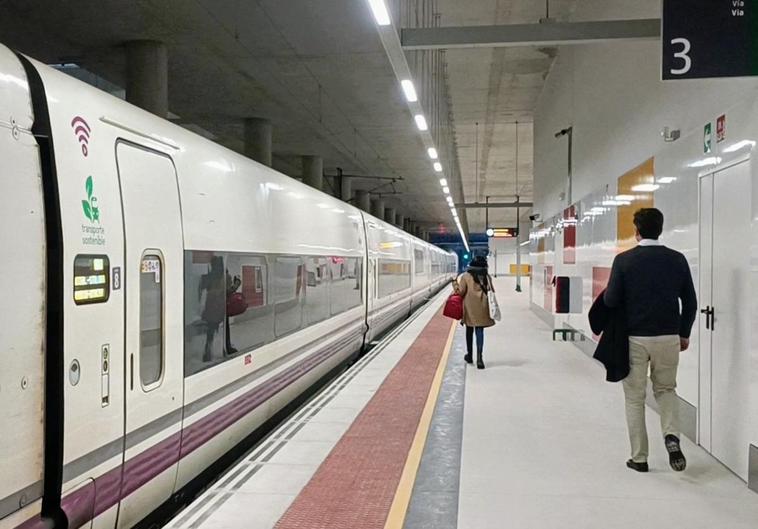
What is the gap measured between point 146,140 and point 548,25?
4.64m

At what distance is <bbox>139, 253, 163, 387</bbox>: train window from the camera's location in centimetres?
307

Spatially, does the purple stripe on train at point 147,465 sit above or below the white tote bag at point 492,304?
below

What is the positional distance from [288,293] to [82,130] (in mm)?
3329

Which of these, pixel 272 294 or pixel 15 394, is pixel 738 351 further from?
pixel 15 394

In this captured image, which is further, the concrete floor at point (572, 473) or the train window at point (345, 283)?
the train window at point (345, 283)

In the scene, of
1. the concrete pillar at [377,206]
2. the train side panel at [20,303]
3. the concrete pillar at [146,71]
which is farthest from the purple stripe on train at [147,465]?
the concrete pillar at [377,206]

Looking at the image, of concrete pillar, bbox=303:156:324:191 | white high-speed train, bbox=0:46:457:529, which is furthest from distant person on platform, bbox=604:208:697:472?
→ concrete pillar, bbox=303:156:324:191

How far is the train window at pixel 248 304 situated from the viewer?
4363 mm

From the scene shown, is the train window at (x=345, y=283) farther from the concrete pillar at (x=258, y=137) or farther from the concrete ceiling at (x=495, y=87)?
the concrete pillar at (x=258, y=137)

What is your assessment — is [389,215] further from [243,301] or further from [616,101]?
[243,301]

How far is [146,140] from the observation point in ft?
10.7

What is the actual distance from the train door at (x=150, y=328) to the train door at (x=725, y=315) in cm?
358

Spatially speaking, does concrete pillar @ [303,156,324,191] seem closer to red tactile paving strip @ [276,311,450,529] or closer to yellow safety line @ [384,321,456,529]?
red tactile paving strip @ [276,311,450,529]

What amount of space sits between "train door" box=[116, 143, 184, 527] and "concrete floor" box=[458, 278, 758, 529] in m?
1.70
